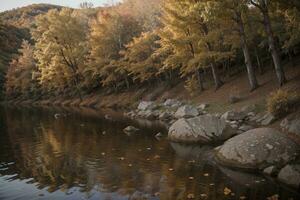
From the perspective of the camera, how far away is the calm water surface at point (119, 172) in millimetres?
13156

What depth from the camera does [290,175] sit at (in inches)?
514

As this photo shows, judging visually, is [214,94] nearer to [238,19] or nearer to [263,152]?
[238,19]

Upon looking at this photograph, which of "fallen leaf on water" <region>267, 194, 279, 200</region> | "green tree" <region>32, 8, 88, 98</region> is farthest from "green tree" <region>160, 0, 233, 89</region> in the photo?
"green tree" <region>32, 8, 88, 98</region>

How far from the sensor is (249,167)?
15078 mm

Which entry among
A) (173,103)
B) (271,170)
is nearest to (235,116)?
(271,170)

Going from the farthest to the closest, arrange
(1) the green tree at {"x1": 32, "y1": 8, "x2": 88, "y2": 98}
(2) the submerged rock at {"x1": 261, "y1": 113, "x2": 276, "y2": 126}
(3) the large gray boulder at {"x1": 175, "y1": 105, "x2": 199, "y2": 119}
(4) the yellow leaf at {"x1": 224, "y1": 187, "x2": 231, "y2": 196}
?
(1) the green tree at {"x1": 32, "y1": 8, "x2": 88, "y2": 98}
(3) the large gray boulder at {"x1": 175, "y1": 105, "x2": 199, "y2": 119}
(2) the submerged rock at {"x1": 261, "y1": 113, "x2": 276, "y2": 126}
(4) the yellow leaf at {"x1": 224, "y1": 187, "x2": 231, "y2": 196}

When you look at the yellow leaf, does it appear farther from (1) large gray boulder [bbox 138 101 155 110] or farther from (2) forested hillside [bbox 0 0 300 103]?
(1) large gray boulder [bbox 138 101 155 110]

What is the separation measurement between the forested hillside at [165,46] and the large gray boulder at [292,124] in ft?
18.3

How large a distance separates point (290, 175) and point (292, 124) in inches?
225

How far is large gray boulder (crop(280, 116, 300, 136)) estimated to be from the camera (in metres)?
17.6

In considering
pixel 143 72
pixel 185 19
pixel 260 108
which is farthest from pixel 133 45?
pixel 260 108

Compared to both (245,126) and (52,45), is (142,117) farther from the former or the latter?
(52,45)

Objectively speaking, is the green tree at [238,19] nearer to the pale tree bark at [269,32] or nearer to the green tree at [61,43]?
the pale tree bark at [269,32]

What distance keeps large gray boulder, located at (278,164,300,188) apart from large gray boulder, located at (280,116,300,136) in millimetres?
4345
